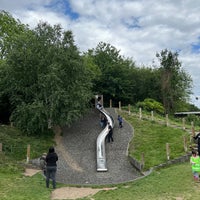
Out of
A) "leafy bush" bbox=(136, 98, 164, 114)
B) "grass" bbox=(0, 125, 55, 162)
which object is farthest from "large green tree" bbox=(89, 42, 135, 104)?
"grass" bbox=(0, 125, 55, 162)

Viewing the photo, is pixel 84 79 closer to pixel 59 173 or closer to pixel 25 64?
pixel 25 64

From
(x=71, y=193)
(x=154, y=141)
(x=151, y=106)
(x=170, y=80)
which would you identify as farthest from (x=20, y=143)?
(x=170, y=80)

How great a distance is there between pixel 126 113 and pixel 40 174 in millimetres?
19015

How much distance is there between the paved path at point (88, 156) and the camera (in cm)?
1458

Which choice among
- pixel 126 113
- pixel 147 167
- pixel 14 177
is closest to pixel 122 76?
pixel 126 113

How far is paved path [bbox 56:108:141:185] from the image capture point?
14.6 m

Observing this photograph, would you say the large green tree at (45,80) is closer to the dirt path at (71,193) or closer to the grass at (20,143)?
the grass at (20,143)

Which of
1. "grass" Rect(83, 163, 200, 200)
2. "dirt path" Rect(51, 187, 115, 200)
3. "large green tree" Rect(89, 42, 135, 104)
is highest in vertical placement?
"large green tree" Rect(89, 42, 135, 104)

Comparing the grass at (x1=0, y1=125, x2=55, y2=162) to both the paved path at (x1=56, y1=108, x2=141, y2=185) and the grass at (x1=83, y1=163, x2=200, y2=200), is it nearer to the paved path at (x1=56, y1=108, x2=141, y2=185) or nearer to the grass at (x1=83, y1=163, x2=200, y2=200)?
the paved path at (x1=56, y1=108, x2=141, y2=185)

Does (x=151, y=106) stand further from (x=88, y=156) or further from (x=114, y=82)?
(x=88, y=156)

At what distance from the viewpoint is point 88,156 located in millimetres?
19000

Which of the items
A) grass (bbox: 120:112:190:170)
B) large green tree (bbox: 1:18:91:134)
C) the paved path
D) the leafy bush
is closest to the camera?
the paved path

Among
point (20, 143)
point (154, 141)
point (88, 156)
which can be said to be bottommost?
point (88, 156)

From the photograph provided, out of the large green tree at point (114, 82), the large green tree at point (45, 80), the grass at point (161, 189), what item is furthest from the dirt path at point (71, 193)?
the large green tree at point (114, 82)
